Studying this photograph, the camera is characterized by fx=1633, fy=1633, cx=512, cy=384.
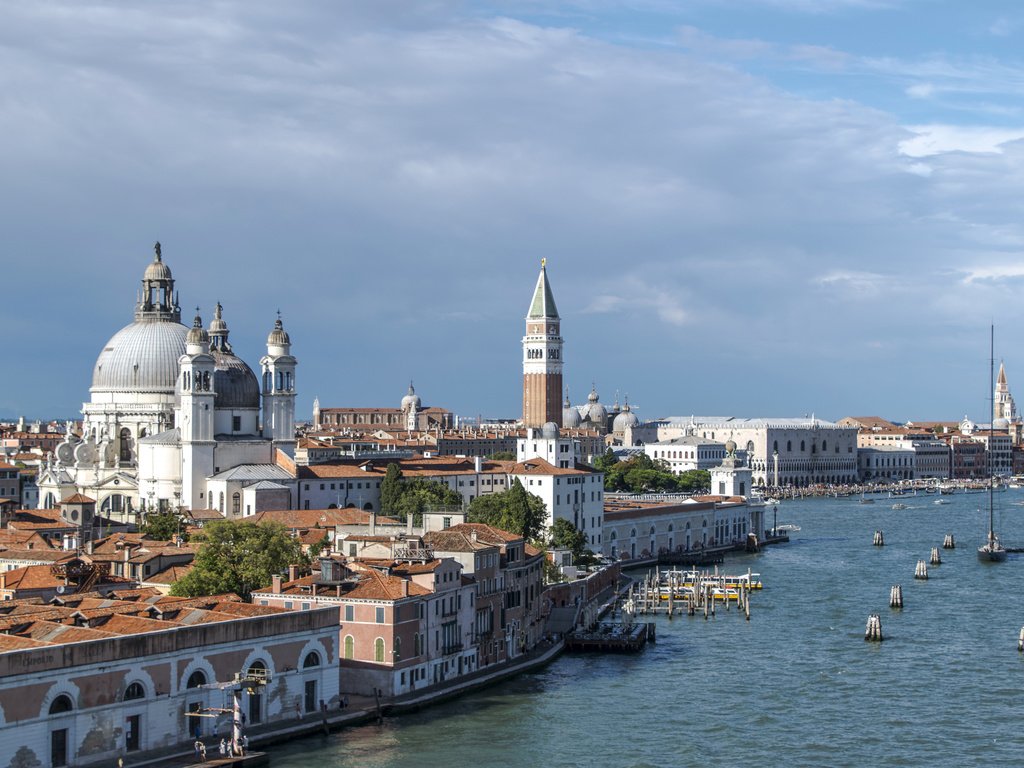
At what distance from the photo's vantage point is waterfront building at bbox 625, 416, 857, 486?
317 feet

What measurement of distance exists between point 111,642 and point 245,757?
2.03 meters

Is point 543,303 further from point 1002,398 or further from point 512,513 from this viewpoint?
point 1002,398

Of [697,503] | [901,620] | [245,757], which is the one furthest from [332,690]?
[697,503]

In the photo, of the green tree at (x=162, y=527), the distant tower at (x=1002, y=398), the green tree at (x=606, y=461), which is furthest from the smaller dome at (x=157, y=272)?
the distant tower at (x=1002, y=398)

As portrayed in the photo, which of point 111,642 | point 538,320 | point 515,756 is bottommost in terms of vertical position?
point 515,756

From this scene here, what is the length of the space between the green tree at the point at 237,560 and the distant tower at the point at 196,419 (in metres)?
15.1

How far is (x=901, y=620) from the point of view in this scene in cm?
3234

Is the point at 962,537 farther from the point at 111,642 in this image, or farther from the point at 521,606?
the point at 111,642

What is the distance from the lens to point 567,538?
38000 mm

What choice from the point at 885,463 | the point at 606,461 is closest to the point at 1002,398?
the point at 885,463

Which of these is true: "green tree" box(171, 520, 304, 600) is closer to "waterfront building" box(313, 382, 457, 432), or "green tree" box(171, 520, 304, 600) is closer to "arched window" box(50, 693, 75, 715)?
"arched window" box(50, 693, 75, 715)

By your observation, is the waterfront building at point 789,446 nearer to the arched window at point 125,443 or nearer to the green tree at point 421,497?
the green tree at point 421,497

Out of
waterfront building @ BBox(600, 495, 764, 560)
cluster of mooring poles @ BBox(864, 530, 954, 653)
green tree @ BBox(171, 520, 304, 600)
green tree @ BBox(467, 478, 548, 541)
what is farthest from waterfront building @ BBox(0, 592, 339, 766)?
waterfront building @ BBox(600, 495, 764, 560)

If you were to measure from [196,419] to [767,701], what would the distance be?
2147cm
